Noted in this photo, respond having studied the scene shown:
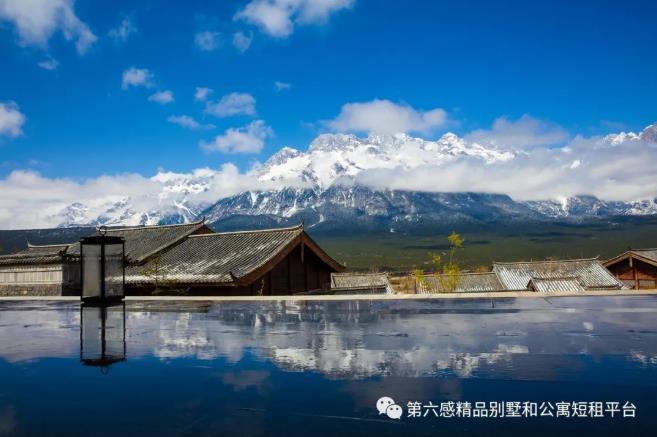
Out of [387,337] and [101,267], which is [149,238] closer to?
[101,267]

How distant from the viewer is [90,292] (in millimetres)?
10414

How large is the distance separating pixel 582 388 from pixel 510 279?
149ft

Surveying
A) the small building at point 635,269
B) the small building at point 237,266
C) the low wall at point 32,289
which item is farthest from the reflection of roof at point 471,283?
the low wall at point 32,289

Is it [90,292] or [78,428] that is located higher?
[90,292]

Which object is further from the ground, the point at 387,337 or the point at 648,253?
the point at 648,253

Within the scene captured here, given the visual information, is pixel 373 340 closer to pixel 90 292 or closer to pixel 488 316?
pixel 488 316

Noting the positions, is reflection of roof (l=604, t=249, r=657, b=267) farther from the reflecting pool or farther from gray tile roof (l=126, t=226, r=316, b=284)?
the reflecting pool

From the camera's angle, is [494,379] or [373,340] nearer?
[494,379]

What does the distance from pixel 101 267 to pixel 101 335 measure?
12.4 feet

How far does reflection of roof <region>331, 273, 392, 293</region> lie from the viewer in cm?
4547

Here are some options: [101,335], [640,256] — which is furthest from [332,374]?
[640,256]

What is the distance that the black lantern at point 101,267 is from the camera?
9.83 meters

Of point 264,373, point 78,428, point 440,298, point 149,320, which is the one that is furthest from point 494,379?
point 440,298

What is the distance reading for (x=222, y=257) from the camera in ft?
76.5
